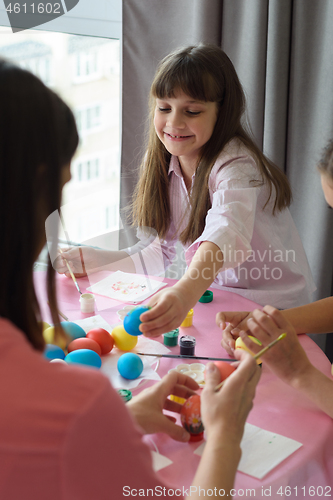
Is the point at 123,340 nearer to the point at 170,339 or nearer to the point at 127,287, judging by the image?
the point at 170,339

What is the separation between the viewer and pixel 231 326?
115cm

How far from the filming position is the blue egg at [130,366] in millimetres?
969

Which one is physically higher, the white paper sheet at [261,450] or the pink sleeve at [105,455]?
the pink sleeve at [105,455]

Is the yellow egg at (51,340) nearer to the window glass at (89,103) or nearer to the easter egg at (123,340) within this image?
the easter egg at (123,340)

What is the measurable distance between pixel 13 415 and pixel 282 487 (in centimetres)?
49

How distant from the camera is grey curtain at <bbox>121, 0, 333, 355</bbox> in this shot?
201 centimetres

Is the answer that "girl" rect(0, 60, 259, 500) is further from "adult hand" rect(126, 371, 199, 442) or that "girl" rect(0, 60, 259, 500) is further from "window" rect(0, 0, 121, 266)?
"window" rect(0, 0, 121, 266)

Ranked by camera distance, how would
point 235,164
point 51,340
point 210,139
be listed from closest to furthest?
point 51,340 < point 235,164 < point 210,139

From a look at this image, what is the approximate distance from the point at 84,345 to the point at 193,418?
1.13 feet

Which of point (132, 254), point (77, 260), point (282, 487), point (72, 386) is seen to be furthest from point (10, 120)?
point (132, 254)

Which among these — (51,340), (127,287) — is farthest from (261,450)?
(127,287)

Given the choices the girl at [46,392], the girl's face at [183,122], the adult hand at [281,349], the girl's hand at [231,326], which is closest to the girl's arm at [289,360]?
the adult hand at [281,349]

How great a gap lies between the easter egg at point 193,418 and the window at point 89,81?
144 centimetres

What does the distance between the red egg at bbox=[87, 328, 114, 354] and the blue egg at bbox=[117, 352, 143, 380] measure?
94 mm
